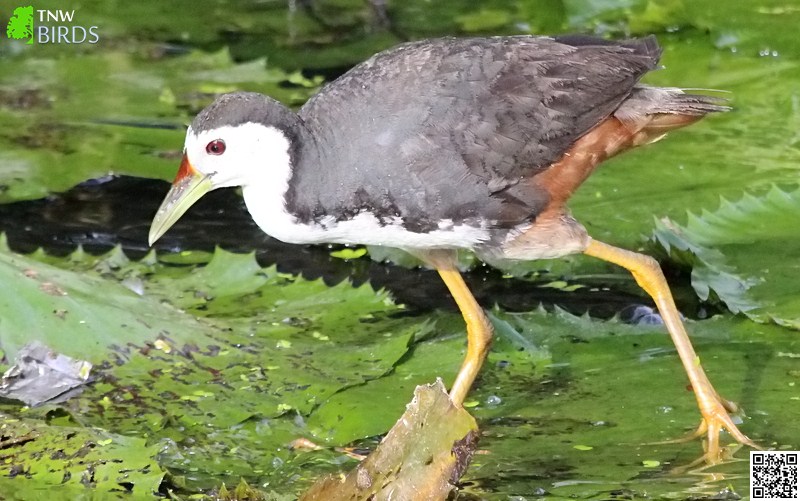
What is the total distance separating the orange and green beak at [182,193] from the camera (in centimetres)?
367

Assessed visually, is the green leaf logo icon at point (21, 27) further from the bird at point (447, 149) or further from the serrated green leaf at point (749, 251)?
the serrated green leaf at point (749, 251)

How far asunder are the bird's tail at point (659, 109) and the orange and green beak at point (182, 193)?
1.24 m

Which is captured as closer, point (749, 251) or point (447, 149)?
point (447, 149)

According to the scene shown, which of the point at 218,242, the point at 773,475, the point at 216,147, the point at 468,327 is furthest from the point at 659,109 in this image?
the point at 218,242

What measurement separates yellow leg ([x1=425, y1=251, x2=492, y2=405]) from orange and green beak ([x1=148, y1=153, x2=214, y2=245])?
791mm

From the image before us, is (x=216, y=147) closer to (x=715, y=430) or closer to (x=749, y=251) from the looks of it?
(x=715, y=430)

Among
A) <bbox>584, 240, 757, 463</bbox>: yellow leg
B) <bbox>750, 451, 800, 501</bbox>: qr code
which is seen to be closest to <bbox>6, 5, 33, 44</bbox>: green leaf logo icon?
<bbox>584, 240, 757, 463</bbox>: yellow leg

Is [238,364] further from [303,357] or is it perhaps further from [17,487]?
[17,487]

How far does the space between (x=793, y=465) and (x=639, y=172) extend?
6.15 feet

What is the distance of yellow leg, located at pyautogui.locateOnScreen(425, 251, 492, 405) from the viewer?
13.3 ft

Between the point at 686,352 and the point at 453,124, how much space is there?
0.96 metres

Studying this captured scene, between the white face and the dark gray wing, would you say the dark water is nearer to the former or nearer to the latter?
the dark gray wing

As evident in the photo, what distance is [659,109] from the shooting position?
13.1 ft

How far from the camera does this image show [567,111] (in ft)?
12.5
